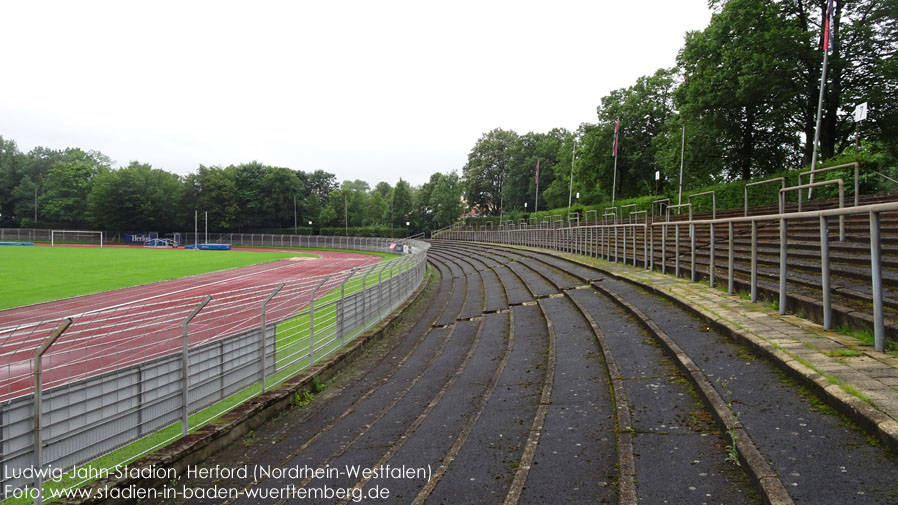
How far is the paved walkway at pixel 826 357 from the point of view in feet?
10.4

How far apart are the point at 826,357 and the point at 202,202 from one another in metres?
82.5

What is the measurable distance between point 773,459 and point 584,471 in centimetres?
118

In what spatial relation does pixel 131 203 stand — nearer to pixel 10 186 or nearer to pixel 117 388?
pixel 10 186

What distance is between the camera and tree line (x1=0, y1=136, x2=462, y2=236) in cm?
7494

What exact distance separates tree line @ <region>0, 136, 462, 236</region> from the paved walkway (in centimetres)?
6865

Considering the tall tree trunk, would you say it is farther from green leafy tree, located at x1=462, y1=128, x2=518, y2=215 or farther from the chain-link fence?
green leafy tree, located at x1=462, y1=128, x2=518, y2=215

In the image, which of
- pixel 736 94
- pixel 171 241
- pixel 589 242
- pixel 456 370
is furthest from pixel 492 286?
pixel 171 241

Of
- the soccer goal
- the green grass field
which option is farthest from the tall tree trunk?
the soccer goal

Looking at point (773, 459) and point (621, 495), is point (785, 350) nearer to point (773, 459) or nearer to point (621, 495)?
point (773, 459)

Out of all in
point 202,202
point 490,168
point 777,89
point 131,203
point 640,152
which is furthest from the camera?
point 490,168

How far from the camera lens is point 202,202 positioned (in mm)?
75312

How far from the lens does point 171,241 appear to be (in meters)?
70.6

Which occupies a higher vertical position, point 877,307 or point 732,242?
point 732,242

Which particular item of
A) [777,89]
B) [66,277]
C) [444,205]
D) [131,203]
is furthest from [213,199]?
[777,89]
